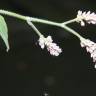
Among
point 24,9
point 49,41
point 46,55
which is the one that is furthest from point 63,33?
point 49,41

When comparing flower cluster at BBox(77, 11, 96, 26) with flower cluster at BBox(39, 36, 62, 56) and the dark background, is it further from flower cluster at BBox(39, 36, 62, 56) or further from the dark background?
the dark background

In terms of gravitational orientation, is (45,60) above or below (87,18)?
above

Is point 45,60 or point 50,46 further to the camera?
point 45,60

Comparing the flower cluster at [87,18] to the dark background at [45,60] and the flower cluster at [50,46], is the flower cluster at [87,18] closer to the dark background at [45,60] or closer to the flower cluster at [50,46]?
the flower cluster at [50,46]

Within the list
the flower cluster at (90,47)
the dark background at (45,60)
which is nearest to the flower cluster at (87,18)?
the flower cluster at (90,47)

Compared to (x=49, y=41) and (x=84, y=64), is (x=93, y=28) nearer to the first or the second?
(x=84, y=64)

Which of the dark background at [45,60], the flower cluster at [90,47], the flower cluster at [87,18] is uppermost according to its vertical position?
the dark background at [45,60]

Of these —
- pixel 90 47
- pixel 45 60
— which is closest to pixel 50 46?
pixel 90 47

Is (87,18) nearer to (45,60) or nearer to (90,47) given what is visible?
(90,47)
